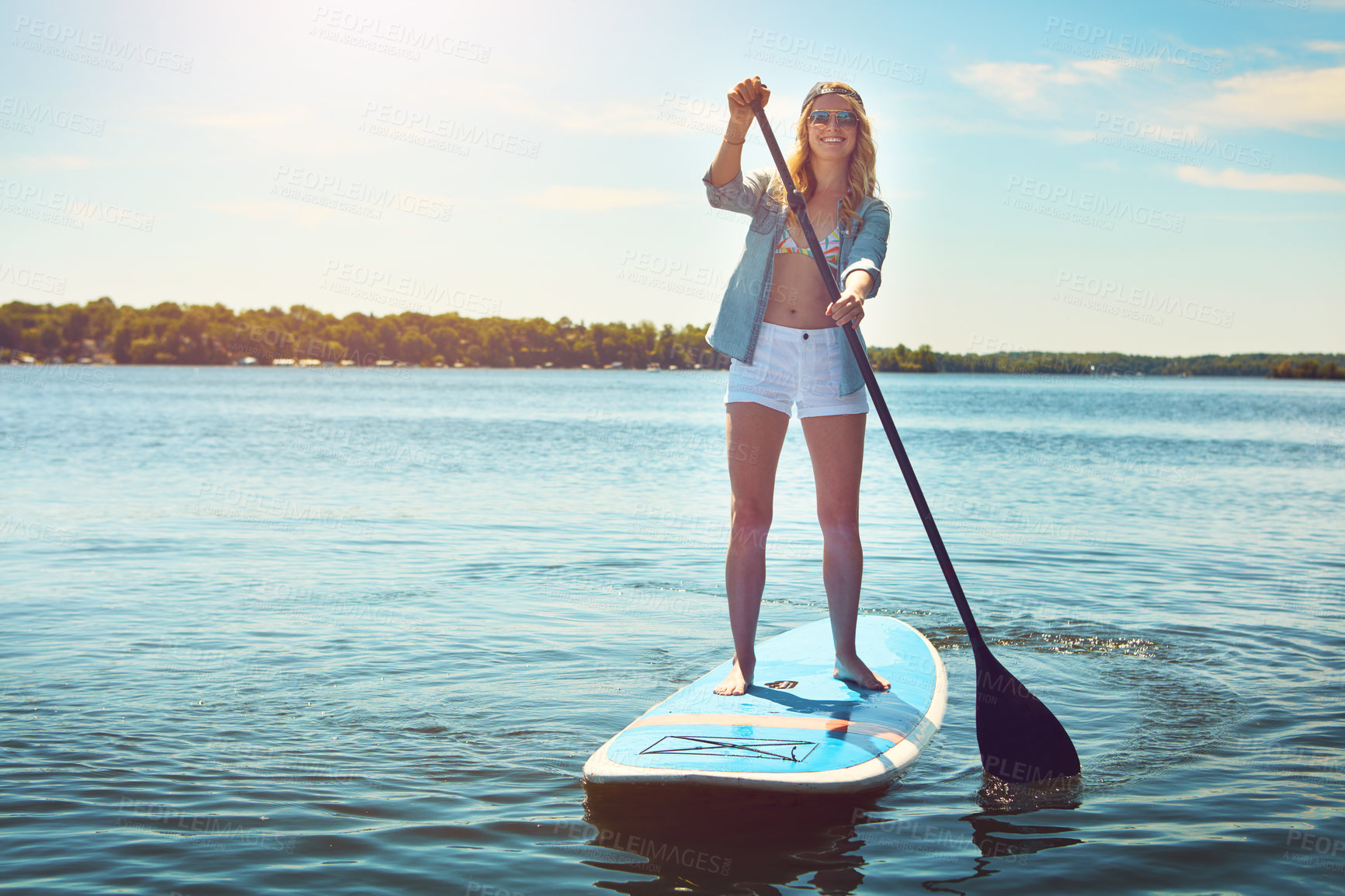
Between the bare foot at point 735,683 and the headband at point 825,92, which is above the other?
the headband at point 825,92

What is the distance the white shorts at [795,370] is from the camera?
4004mm

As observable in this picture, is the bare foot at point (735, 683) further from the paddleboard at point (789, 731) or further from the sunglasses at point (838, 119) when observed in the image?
→ the sunglasses at point (838, 119)

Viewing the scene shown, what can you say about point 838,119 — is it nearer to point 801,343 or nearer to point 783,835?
point 801,343

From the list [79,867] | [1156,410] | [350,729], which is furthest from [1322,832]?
[1156,410]

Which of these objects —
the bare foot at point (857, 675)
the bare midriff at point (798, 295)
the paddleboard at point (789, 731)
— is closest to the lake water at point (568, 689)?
the paddleboard at point (789, 731)

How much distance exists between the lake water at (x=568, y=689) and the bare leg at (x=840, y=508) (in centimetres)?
67

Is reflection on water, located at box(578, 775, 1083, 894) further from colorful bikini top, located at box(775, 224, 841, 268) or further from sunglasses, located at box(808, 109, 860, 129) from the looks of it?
sunglasses, located at box(808, 109, 860, 129)

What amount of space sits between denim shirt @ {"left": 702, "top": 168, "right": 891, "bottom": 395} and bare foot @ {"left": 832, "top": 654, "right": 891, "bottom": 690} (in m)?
1.16

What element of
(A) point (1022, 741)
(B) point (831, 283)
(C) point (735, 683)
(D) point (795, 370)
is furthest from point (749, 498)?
(A) point (1022, 741)

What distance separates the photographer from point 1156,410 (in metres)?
55.9

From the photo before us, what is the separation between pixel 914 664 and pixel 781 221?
2144mm

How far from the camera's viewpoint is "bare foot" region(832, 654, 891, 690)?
4293 mm

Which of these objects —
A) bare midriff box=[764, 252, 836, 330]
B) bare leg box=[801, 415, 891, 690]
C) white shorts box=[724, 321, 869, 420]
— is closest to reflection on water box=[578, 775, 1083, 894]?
bare leg box=[801, 415, 891, 690]

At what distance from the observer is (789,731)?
369 centimetres
